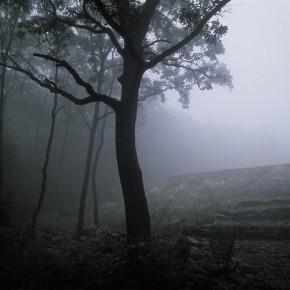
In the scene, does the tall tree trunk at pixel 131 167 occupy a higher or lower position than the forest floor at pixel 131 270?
higher

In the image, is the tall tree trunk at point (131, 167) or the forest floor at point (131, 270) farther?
the tall tree trunk at point (131, 167)

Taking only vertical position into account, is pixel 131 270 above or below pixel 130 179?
below

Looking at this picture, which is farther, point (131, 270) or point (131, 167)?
point (131, 167)

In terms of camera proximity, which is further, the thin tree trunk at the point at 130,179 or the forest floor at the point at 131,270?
the thin tree trunk at the point at 130,179

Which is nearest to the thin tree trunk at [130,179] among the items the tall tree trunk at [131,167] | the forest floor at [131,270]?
the tall tree trunk at [131,167]

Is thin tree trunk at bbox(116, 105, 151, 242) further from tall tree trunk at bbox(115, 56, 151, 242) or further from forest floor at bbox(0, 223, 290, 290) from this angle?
forest floor at bbox(0, 223, 290, 290)

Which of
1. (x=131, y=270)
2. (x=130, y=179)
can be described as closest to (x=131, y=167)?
(x=130, y=179)

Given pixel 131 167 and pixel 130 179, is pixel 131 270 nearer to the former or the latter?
pixel 130 179

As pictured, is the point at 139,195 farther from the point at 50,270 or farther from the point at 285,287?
the point at 285,287

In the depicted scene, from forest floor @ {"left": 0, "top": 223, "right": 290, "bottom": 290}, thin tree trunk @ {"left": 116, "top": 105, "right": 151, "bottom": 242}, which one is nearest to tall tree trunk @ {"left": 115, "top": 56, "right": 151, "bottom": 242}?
thin tree trunk @ {"left": 116, "top": 105, "right": 151, "bottom": 242}

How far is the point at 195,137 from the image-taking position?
50.8 meters

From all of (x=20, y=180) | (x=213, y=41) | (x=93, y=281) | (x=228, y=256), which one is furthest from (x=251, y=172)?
(x=93, y=281)

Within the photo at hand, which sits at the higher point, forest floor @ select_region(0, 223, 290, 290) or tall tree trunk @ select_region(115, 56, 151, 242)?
tall tree trunk @ select_region(115, 56, 151, 242)

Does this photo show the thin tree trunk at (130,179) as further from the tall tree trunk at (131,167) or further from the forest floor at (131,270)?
the forest floor at (131,270)
